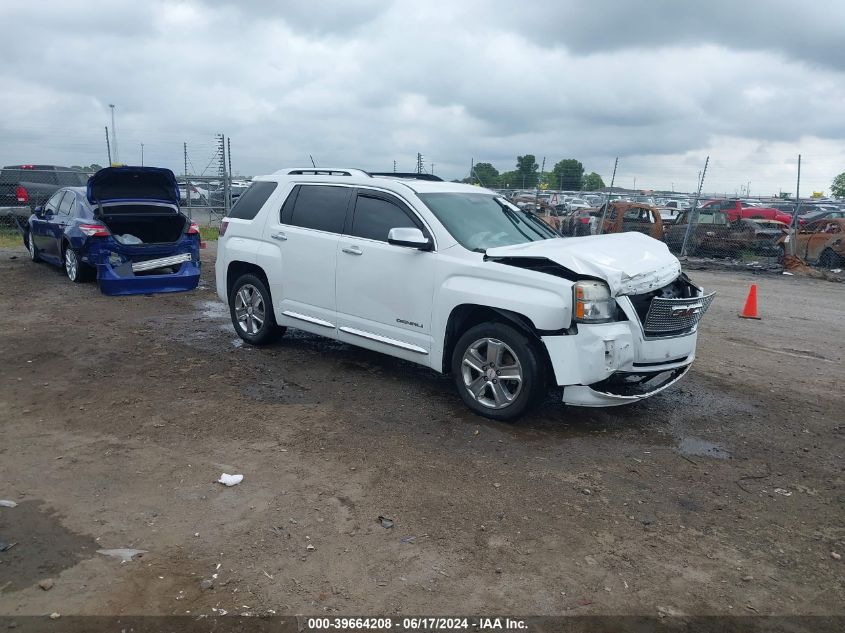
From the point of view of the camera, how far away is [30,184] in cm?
1683

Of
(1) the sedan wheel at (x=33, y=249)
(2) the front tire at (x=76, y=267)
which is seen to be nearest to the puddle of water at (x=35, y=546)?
(2) the front tire at (x=76, y=267)

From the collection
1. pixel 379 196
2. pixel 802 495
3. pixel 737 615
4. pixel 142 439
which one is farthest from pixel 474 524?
pixel 379 196

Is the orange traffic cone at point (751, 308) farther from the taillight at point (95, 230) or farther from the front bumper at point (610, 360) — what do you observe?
the taillight at point (95, 230)

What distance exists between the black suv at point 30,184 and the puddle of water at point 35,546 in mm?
14361

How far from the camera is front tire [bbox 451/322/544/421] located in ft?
16.4

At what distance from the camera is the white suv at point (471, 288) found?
4.89 meters

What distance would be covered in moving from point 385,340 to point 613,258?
2.06 metres

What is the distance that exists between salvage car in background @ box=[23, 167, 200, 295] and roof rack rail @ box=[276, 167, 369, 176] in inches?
142

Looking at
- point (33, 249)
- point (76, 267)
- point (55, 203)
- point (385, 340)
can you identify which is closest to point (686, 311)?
point (385, 340)

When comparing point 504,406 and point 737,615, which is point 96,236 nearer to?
point 504,406

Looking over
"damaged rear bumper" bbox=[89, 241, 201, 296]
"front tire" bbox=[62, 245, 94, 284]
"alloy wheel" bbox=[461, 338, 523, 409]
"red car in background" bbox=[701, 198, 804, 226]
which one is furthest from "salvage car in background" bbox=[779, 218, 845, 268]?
"front tire" bbox=[62, 245, 94, 284]

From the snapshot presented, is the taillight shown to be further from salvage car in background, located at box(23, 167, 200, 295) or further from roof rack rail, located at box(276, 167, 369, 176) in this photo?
roof rack rail, located at box(276, 167, 369, 176)

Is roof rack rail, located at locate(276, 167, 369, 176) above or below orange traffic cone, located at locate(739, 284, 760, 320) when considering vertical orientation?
above

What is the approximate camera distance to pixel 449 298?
540 cm
